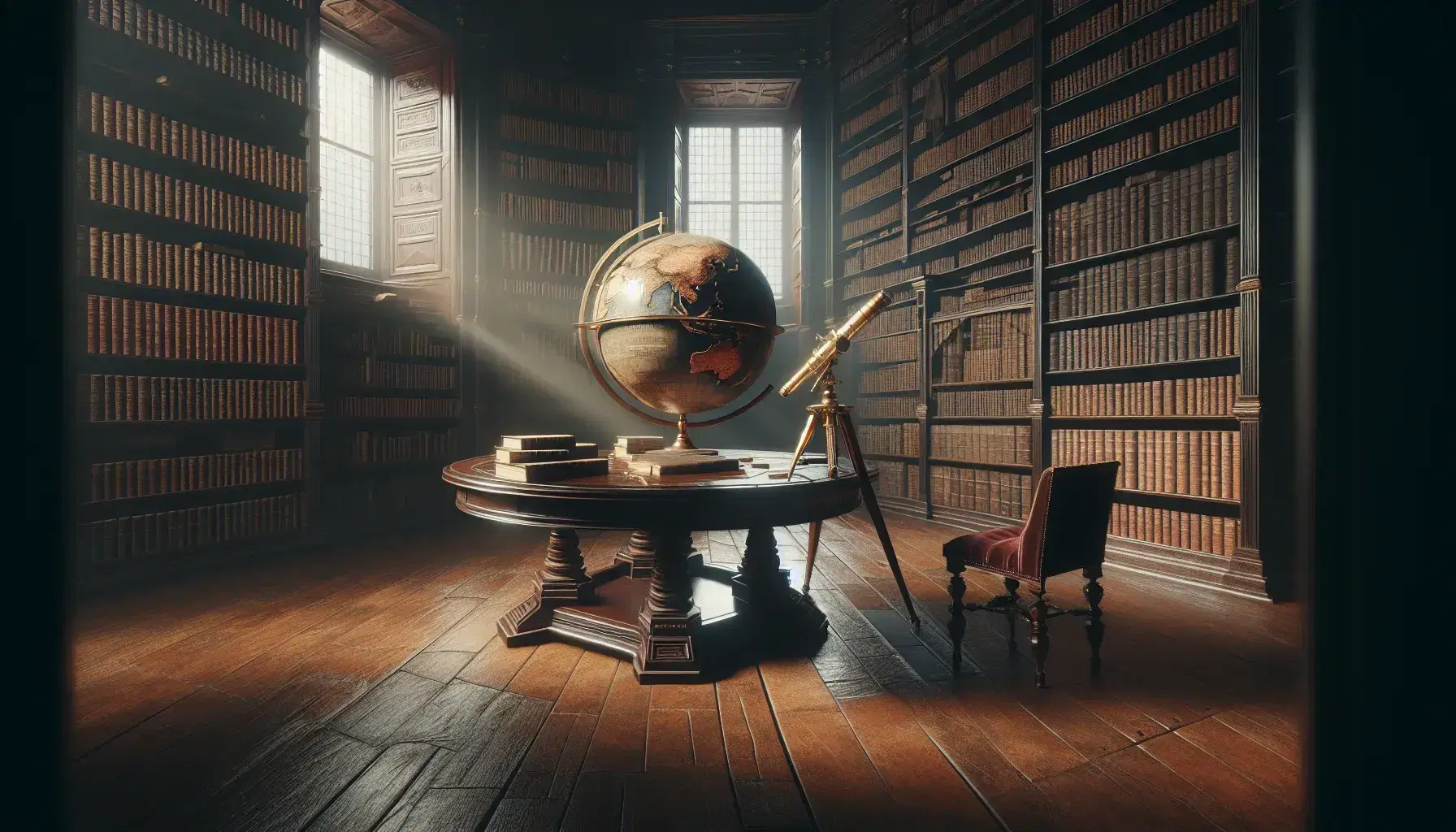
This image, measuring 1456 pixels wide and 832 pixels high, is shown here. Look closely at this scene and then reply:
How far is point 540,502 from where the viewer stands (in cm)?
223

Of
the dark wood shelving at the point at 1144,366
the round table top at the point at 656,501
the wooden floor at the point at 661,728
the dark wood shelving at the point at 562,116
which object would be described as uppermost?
the dark wood shelving at the point at 562,116

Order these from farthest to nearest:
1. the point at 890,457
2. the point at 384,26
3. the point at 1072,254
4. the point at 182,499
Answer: the point at 890,457
the point at 384,26
the point at 1072,254
the point at 182,499

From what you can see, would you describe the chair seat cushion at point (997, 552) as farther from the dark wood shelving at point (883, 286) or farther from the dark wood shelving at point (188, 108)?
the dark wood shelving at point (188, 108)

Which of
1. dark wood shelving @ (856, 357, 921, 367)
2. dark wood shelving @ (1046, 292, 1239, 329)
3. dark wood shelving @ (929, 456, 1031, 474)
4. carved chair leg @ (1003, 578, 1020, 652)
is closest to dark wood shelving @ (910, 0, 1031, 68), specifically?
dark wood shelving @ (1046, 292, 1239, 329)

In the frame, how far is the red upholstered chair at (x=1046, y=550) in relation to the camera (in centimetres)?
237

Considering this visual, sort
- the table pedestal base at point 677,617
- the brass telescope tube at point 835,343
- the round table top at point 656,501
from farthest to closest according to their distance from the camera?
1. the brass telescope tube at point 835,343
2. the table pedestal base at point 677,617
3. the round table top at point 656,501

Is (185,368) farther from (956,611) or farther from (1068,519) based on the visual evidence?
(1068,519)

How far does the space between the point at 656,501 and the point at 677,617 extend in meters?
0.65

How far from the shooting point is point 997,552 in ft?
8.25

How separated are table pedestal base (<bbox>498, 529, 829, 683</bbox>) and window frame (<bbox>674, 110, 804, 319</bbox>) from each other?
5126mm

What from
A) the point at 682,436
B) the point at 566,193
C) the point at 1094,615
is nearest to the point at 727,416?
the point at 682,436

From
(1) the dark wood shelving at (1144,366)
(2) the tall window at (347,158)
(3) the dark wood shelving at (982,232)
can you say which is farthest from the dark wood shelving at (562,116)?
(1) the dark wood shelving at (1144,366)

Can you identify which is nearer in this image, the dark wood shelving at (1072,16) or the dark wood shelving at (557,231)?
the dark wood shelving at (1072,16)

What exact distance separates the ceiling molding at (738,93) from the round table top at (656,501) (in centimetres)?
625
